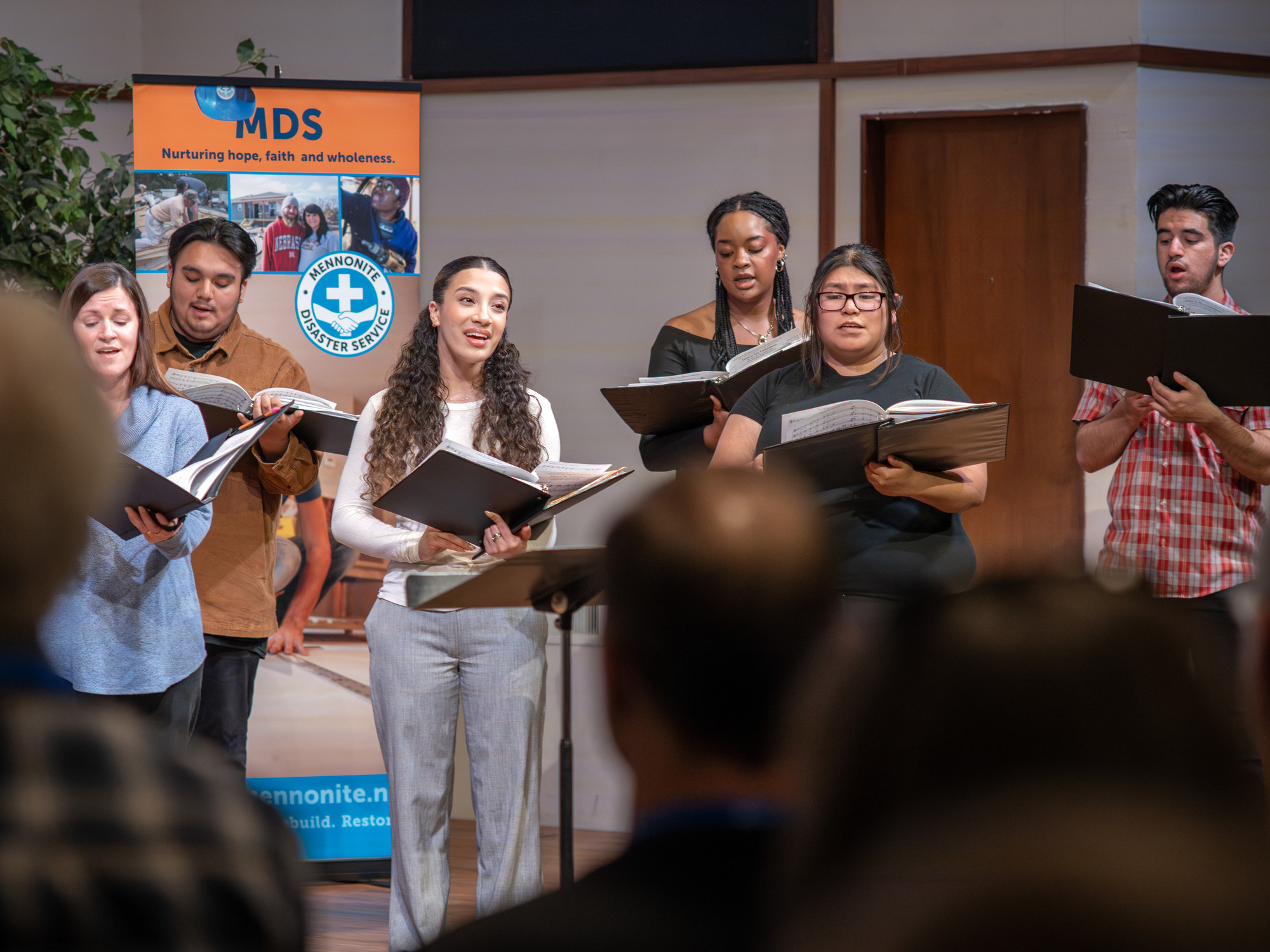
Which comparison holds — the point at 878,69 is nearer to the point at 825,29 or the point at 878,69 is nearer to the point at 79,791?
the point at 825,29

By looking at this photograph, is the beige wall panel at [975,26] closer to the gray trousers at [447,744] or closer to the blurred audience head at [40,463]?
the gray trousers at [447,744]

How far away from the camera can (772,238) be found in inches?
126

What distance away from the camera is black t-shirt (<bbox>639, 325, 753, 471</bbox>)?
9.93 ft

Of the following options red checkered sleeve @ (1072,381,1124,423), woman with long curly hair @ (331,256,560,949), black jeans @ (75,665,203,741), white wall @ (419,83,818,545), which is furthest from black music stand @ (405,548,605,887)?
white wall @ (419,83,818,545)

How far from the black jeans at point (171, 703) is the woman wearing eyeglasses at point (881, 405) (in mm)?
1253

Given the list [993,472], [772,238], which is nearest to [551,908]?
[772,238]

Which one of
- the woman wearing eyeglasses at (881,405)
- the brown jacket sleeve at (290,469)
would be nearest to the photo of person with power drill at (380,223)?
the brown jacket sleeve at (290,469)

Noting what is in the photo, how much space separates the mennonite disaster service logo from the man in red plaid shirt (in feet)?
6.29

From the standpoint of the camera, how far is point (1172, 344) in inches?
104

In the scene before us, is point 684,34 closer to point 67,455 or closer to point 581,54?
point 581,54

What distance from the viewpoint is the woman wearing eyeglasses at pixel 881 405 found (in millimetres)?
2545

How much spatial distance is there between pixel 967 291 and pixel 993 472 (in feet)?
1.95

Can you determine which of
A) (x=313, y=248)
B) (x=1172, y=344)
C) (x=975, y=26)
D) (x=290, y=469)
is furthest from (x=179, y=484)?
(x=975, y=26)

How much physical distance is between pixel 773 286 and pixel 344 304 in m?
1.21
